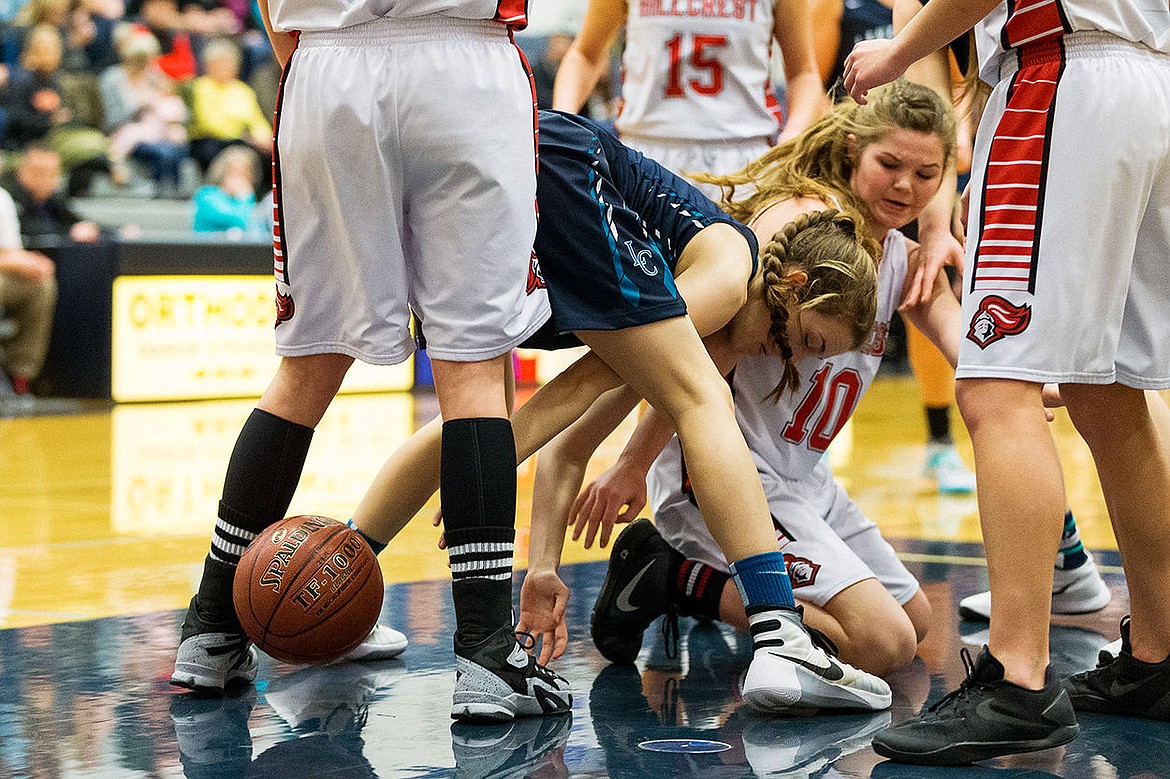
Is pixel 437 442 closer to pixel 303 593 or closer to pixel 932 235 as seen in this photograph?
pixel 303 593

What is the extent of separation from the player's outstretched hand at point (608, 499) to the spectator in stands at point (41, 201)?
826 cm

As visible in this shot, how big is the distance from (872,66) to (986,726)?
1149mm

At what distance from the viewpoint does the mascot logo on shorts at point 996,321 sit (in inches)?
104

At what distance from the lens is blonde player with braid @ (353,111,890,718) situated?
2.96 metres

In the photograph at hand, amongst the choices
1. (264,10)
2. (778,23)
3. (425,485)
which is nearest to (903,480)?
(778,23)

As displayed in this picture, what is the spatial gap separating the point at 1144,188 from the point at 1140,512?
636mm

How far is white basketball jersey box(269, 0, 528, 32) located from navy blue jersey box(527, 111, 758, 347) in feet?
1.31

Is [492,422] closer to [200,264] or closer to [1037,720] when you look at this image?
[1037,720]

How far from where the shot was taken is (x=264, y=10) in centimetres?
315

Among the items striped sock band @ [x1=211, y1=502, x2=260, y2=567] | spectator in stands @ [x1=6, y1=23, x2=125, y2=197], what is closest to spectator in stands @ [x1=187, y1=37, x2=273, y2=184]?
spectator in stands @ [x1=6, y1=23, x2=125, y2=197]

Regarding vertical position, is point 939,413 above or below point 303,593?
below

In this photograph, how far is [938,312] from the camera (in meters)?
3.90

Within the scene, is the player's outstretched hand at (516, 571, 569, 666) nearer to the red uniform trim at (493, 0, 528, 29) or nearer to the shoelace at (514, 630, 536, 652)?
the shoelace at (514, 630, 536, 652)

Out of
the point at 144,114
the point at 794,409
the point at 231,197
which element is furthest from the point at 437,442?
the point at 144,114
